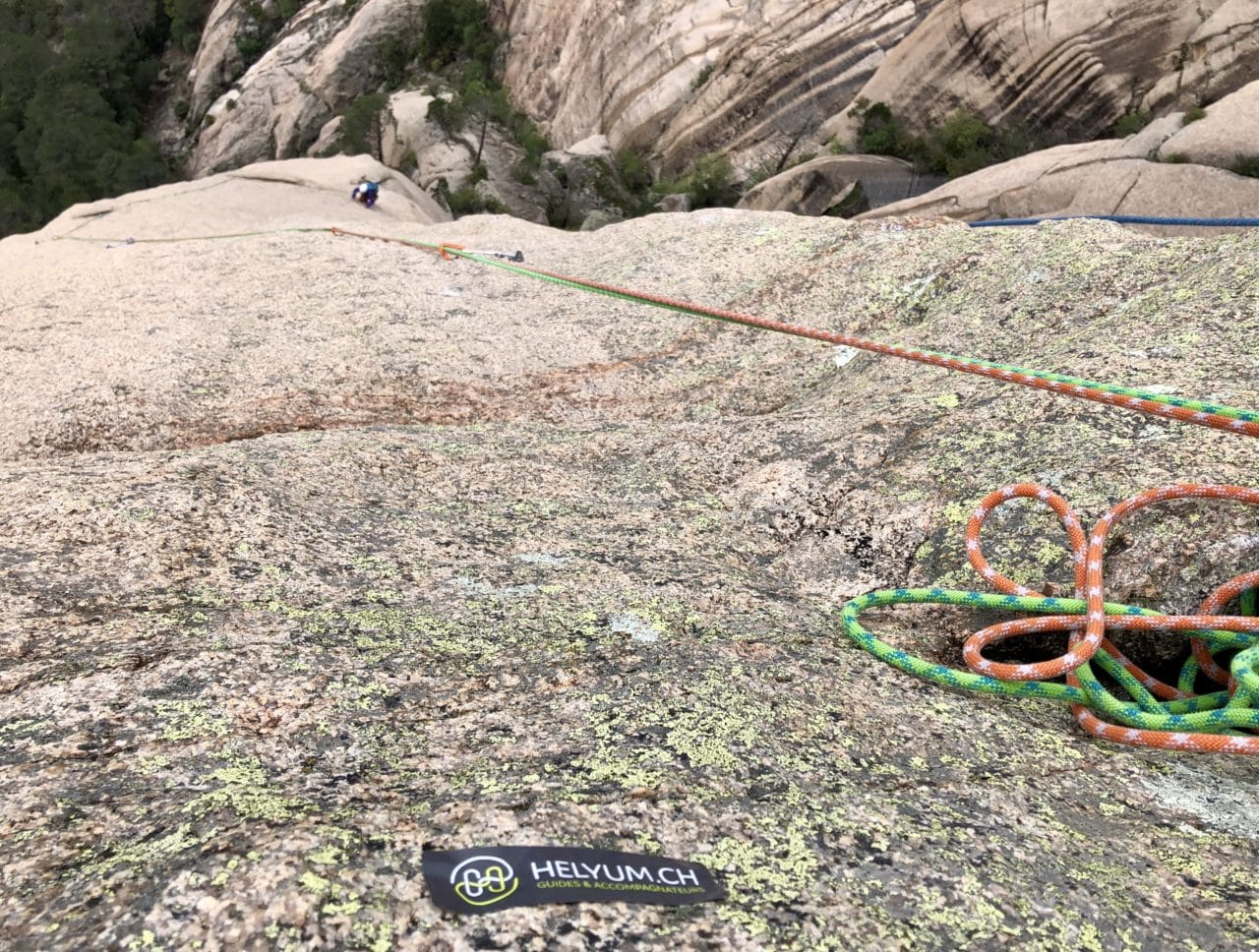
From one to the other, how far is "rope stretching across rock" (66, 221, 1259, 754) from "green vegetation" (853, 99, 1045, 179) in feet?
102

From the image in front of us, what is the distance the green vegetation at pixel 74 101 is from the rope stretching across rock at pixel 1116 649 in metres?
55.4

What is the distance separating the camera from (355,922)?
4.95 feet

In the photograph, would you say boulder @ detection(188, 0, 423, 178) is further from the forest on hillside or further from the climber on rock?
the climber on rock

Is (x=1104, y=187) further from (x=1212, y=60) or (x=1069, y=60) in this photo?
(x=1069, y=60)

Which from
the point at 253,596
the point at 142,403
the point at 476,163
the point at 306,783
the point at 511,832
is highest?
the point at 511,832

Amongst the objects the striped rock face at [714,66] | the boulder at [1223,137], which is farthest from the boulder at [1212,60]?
the striped rock face at [714,66]

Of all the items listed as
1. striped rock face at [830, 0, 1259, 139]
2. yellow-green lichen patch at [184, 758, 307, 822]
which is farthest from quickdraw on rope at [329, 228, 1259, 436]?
striped rock face at [830, 0, 1259, 139]

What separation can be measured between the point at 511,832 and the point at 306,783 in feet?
1.73

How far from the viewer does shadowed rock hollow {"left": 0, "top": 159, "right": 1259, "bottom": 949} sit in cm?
170

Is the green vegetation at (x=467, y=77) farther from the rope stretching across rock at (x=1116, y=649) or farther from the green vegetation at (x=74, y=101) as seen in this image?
the rope stretching across rock at (x=1116, y=649)

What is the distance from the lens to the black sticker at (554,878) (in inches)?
62.3

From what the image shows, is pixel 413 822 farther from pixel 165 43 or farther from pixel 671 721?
pixel 165 43

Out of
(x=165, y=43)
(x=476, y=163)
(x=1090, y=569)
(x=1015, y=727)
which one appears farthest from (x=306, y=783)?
(x=165, y=43)

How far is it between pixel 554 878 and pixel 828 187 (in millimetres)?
34557
